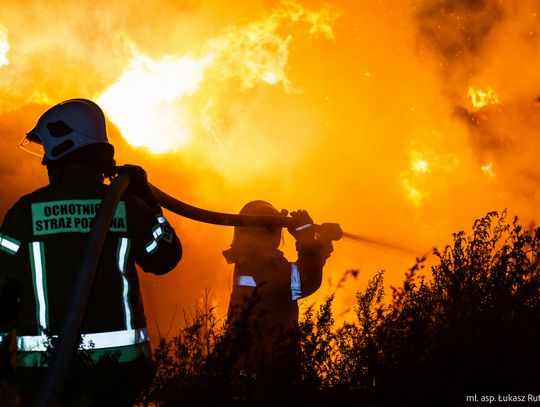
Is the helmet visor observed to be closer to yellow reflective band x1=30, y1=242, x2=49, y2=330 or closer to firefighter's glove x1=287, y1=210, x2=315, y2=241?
yellow reflective band x1=30, y1=242, x2=49, y2=330

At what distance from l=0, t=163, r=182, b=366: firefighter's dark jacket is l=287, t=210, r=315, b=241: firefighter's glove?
292 centimetres

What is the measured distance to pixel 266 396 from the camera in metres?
3.21

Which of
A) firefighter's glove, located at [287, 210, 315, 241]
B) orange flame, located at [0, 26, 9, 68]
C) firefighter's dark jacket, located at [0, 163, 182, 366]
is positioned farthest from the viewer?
orange flame, located at [0, 26, 9, 68]

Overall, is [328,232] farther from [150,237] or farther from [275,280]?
[150,237]

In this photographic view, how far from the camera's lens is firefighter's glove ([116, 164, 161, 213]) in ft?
11.3

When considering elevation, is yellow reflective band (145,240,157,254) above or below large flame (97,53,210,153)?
below

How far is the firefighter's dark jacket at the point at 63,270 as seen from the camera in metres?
3.09

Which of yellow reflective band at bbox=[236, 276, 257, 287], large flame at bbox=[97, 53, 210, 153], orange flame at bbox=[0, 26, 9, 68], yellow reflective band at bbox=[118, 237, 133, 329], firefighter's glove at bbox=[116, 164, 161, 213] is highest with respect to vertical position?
orange flame at bbox=[0, 26, 9, 68]

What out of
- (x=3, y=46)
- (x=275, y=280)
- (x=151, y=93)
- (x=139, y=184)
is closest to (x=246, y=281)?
(x=275, y=280)

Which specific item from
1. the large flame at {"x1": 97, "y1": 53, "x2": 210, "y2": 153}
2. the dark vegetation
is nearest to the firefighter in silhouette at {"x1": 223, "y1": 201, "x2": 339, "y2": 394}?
the dark vegetation

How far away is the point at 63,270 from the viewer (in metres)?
3.13

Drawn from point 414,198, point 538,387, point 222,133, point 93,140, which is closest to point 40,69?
point 222,133

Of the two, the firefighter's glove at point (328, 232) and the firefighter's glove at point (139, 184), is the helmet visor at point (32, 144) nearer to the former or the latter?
the firefighter's glove at point (139, 184)

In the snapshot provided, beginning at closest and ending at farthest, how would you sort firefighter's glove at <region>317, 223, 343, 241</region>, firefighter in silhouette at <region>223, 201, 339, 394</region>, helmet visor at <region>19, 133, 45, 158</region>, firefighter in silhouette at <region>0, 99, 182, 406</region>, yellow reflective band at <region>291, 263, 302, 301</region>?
firefighter in silhouette at <region>0, 99, 182, 406</region>, helmet visor at <region>19, 133, 45, 158</region>, firefighter in silhouette at <region>223, 201, 339, 394</region>, yellow reflective band at <region>291, 263, 302, 301</region>, firefighter's glove at <region>317, 223, 343, 241</region>
